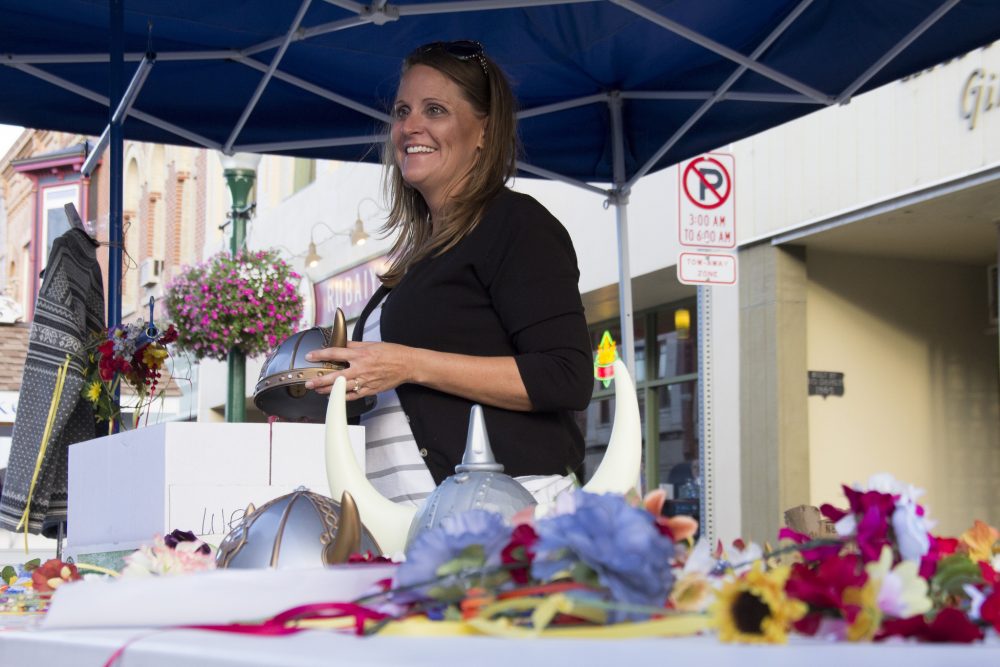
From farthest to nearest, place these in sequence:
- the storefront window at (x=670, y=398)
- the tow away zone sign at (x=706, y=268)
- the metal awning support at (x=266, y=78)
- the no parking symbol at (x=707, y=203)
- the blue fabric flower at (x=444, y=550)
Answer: the storefront window at (x=670, y=398)
the no parking symbol at (x=707, y=203)
the tow away zone sign at (x=706, y=268)
the metal awning support at (x=266, y=78)
the blue fabric flower at (x=444, y=550)

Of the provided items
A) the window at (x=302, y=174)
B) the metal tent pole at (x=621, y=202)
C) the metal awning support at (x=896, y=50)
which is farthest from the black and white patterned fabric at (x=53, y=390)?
the window at (x=302, y=174)

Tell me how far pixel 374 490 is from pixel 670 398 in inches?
394

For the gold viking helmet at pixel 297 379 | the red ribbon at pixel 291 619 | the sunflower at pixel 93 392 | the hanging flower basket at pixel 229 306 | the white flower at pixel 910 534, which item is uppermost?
the hanging flower basket at pixel 229 306

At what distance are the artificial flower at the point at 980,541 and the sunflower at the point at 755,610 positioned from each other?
368 millimetres

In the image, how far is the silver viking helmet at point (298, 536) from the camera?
1.17 m

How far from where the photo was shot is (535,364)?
5.69ft

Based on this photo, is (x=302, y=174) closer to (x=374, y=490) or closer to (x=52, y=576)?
(x=52, y=576)

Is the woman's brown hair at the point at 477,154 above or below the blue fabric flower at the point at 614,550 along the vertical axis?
above

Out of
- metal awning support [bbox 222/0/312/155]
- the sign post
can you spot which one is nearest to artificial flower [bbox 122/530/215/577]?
metal awning support [bbox 222/0/312/155]

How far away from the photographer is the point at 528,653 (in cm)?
67

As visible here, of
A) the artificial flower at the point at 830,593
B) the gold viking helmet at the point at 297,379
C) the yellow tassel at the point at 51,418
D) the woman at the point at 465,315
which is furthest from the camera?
the yellow tassel at the point at 51,418

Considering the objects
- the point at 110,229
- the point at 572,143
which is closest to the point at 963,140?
the point at 572,143

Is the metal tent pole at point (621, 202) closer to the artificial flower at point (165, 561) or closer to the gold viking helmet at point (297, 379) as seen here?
the gold viking helmet at point (297, 379)

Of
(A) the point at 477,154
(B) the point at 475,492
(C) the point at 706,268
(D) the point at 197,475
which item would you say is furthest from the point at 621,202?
(B) the point at 475,492
